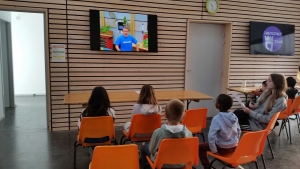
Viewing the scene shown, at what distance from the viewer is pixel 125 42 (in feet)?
16.7

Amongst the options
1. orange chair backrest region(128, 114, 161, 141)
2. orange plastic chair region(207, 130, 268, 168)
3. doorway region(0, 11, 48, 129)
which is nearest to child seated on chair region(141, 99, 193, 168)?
orange plastic chair region(207, 130, 268, 168)

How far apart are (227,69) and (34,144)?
445 cm

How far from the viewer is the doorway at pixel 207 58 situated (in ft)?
19.2

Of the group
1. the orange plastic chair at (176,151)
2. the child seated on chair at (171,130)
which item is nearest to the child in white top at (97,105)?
the child seated on chair at (171,130)

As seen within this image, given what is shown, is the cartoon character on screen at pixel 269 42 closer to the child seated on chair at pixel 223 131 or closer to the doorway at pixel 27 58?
the child seated on chair at pixel 223 131

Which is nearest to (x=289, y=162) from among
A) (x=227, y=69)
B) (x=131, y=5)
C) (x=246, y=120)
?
(x=246, y=120)

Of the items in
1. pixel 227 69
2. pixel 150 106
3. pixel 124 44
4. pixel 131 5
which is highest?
pixel 131 5

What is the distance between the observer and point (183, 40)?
5617 millimetres

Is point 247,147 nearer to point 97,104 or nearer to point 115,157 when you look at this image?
point 115,157

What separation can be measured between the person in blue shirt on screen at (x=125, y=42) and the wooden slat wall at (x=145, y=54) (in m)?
0.18

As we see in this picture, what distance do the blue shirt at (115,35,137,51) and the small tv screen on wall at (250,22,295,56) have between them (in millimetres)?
3024

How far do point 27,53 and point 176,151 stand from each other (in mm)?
8018

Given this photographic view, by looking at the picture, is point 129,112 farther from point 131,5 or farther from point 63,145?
point 131,5

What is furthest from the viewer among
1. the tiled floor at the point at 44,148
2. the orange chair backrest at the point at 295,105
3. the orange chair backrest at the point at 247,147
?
the orange chair backrest at the point at 295,105
